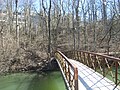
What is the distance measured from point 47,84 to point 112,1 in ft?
68.9

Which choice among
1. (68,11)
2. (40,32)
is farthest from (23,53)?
(68,11)

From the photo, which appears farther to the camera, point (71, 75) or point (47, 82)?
point (47, 82)

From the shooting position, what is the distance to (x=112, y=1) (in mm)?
34688

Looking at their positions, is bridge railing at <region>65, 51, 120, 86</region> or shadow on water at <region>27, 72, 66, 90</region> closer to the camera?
bridge railing at <region>65, 51, 120, 86</region>

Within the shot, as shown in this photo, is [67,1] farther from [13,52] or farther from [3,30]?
[13,52]

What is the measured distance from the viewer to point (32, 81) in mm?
18594

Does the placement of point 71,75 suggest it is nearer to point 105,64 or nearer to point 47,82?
point 105,64

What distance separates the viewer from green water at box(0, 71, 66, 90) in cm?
1634

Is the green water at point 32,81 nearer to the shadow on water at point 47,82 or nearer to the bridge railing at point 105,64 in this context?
the shadow on water at point 47,82

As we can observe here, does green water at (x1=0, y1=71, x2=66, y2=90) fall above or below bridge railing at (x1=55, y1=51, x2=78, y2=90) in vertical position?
below

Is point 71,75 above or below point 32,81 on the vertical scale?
above

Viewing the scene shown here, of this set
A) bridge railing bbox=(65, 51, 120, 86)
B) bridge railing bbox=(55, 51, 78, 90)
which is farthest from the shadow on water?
bridge railing bbox=(55, 51, 78, 90)

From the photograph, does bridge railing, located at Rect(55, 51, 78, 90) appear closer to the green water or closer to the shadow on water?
the green water

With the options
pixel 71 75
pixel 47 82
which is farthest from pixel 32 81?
pixel 71 75
